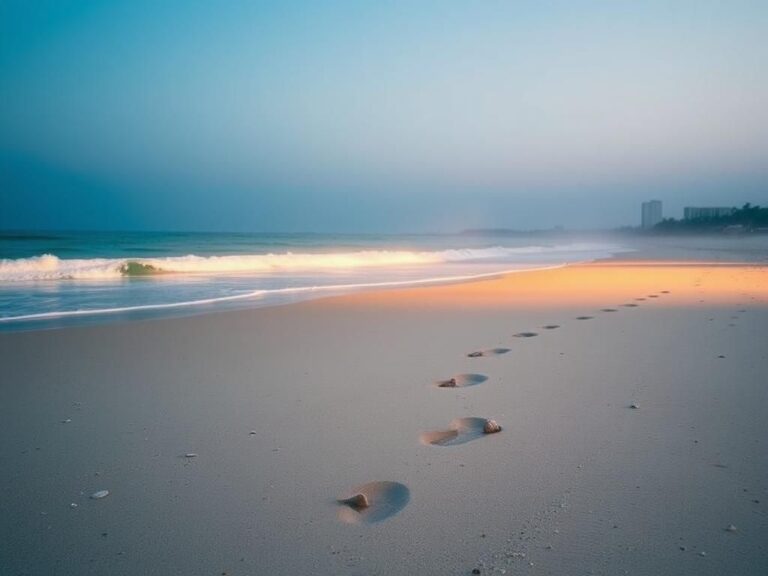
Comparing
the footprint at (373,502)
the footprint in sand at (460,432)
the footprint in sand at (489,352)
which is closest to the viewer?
the footprint at (373,502)

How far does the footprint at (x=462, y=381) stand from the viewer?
12.1 feet

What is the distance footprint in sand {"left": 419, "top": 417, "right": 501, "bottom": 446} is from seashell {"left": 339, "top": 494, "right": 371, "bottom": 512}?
64cm

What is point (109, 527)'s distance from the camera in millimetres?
1952

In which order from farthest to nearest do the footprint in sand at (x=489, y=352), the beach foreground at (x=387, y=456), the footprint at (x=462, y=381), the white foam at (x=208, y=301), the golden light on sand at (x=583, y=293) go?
1. the golden light on sand at (x=583, y=293)
2. the white foam at (x=208, y=301)
3. the footprint in sand at (x=489, y=352)
4. the footprint at (x=462, y=381)
5. the beach foreground at (x=387, y=456)

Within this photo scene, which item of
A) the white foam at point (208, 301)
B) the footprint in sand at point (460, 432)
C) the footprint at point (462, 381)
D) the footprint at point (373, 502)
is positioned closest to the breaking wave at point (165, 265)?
the white foam at point (208, 301)

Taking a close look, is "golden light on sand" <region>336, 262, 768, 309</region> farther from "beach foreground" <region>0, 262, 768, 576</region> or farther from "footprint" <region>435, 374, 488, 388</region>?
"footprint" <region>435, 374, 488, 388</region>

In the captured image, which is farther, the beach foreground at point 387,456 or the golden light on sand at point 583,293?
the golden light on sand at point 583,293

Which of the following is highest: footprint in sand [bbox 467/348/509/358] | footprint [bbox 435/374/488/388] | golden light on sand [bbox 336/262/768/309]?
footprint [bbox 435/374/488/388]

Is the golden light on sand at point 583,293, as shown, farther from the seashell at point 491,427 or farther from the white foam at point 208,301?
the seashell at point 491,427

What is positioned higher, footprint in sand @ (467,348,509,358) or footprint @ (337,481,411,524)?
footprint @ (337,481,411,524)


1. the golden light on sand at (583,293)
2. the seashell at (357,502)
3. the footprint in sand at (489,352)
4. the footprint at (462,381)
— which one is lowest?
the golden light on sand at (583,293)

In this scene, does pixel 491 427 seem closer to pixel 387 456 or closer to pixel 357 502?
pixel 387 456

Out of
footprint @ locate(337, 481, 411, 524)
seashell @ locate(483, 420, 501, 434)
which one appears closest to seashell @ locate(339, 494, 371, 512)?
footprint @ locate(337, 481, 411, 524)

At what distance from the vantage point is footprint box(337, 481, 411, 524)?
1997 millimetres
